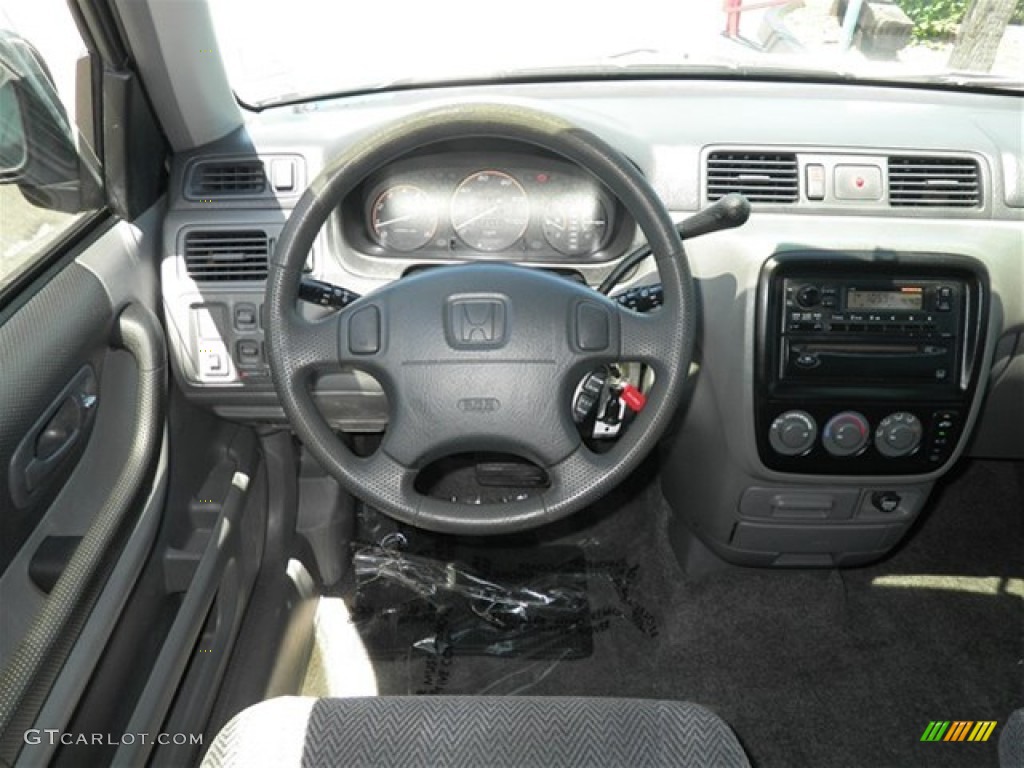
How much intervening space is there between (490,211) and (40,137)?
84 cm

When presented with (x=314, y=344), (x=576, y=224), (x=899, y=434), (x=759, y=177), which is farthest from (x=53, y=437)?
(x=899, y=434)

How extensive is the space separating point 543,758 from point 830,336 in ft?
3.28

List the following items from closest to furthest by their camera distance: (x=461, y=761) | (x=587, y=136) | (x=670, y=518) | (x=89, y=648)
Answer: (x=461, y=761), (x=587, y=136), (x=89, y=648), (x=670, y=518)

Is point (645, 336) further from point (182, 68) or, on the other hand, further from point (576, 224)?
point (182, 68)

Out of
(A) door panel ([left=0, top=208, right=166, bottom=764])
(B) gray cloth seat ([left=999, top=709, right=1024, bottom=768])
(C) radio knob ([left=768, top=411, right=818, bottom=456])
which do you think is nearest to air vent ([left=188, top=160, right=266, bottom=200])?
(A) door panel ([left=0, top=208, right=166, bottom=764])

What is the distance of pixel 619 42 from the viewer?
1.98 m

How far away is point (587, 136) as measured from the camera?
3.94ft

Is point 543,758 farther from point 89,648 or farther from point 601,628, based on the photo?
point 601,628

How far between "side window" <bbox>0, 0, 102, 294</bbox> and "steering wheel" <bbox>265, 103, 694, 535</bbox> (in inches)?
19.7

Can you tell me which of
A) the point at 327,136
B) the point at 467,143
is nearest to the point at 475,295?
the point at 467,143

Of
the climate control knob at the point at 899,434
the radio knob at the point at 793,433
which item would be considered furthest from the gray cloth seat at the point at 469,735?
the climate control knob at the point at 899,434

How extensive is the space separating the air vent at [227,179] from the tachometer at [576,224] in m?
0.61

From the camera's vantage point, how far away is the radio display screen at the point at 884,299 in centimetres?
164

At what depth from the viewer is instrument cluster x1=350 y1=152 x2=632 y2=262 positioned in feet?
5.82
